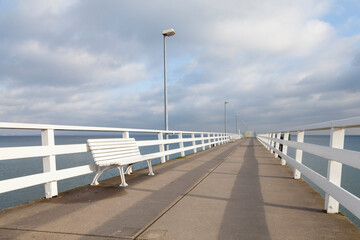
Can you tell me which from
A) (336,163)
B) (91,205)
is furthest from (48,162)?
(336,163)

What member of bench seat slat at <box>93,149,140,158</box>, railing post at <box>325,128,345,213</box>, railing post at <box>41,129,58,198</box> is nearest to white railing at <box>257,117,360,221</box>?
railing post at <box>325,128,345,213</box>

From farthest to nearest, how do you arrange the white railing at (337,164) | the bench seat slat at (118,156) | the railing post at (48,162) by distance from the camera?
1. the bench seat slat at (118,156)
2. the railing post at (48,162)
3. the white railing at (337,164)

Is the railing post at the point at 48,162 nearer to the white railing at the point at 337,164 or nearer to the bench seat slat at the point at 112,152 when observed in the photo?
the bench seat slat at the point at 112,152

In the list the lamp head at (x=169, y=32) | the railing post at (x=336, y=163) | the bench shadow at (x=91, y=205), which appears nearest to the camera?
the bench shadow at (x=91, y=205)

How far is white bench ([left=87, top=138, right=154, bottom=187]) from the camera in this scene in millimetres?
4914

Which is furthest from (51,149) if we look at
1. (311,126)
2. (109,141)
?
(311,126)

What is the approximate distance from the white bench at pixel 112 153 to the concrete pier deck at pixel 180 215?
0.42m

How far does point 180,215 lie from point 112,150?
109 inches

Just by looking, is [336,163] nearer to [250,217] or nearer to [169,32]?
[250,217]

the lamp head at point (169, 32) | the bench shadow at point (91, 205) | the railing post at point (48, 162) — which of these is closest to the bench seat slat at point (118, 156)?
the bench shadow at point (91, 205)

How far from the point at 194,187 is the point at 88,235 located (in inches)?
102

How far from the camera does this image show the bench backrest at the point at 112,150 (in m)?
4.93

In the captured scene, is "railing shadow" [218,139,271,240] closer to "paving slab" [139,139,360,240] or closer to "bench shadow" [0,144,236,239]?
"paving slab" [139,139,360,240]

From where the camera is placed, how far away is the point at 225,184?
518 centimetres
